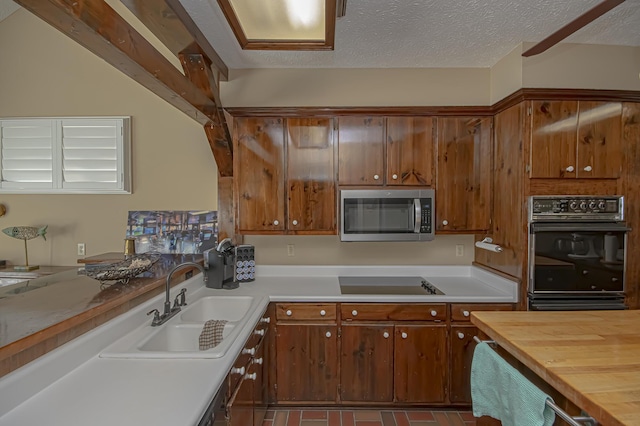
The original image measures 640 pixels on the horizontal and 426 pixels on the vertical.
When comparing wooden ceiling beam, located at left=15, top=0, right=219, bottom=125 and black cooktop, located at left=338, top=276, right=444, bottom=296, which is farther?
black cooktop, located at left=338, top=276, right=444, bottom=296

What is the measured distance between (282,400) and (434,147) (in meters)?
2.20

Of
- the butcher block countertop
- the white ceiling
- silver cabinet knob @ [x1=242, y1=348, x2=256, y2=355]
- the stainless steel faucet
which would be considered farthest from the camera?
the white ceiling

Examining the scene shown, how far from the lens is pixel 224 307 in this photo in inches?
85.4

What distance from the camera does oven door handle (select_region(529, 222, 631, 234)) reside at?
2.08m

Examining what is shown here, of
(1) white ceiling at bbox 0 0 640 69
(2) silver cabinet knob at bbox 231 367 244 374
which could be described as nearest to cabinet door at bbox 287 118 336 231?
(1) white ceiling at bbox 0 0 640 69

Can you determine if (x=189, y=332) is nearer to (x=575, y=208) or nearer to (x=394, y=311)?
(x=394, y=311)

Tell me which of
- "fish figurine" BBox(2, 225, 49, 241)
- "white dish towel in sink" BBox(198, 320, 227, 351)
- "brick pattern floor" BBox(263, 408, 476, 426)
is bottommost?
"brick pattern floor" BBox(263, 408, 476, 426)

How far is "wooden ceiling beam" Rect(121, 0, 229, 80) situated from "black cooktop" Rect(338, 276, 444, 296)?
200cm

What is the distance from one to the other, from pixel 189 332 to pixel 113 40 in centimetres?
139

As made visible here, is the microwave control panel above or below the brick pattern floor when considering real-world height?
above

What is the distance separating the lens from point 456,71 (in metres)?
2.70

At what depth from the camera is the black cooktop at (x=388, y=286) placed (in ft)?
8.06

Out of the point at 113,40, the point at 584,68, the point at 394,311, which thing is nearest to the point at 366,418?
the point at 394,311

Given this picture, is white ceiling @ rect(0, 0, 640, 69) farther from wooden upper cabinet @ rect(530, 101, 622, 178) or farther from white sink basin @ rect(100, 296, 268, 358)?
white sink basin @ rect(100, 296, 268, 358)
